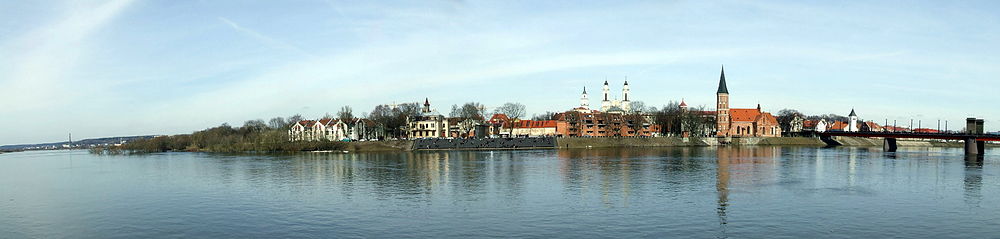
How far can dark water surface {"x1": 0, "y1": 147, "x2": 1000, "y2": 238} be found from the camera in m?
28.0

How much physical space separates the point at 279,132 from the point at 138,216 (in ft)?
280

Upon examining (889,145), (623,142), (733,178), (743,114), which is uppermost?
(743,114)

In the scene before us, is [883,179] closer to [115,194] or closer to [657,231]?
[657,231]

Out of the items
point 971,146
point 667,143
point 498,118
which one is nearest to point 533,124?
point 498,118

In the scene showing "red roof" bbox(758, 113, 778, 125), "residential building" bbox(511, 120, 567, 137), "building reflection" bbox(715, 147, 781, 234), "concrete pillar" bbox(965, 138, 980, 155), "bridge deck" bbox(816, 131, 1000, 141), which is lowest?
"building reflection" bbox(715, 147, 781, 234)

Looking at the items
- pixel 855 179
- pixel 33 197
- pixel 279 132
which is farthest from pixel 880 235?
pixel 279 132

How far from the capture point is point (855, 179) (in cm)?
4928

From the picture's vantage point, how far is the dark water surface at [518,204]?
28.0m

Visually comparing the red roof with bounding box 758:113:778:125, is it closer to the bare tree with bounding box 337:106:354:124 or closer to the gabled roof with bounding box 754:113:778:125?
the gabled roof with bounding box 754:113:778:125

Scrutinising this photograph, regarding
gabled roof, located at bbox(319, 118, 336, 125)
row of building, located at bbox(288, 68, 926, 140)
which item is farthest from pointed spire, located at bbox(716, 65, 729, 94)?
gabled roof, located at bbox(319, 118, 336, 125)

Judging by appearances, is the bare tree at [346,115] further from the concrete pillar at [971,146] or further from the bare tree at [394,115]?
the concrete pillar at [971,146]

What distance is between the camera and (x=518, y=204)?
116 feet

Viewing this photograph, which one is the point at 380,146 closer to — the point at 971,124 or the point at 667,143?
the point at 667,143

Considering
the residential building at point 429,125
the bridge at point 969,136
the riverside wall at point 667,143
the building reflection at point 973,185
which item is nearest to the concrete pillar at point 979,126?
the bridge at point 969,136
